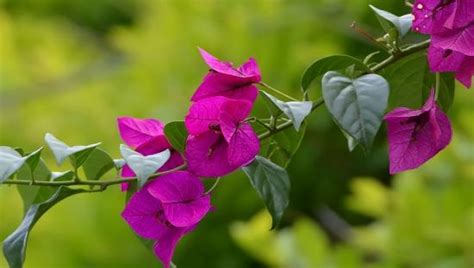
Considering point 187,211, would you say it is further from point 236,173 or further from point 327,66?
point 236,173

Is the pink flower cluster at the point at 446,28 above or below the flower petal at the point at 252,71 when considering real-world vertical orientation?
above

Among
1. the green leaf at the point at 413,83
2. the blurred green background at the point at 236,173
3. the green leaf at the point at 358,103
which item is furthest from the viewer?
the blurred green background at the point at 236,173

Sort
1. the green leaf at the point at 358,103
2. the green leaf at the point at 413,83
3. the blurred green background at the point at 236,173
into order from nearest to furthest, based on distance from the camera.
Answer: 1. the green leaf at the point at 358,103
2. the green leaf at the point at 413,83
3. the blurred green background at the point at 236,173

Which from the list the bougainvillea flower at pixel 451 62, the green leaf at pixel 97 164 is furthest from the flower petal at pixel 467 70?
the green leaf at pixel 97 164

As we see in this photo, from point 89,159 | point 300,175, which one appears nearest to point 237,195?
point 300,175

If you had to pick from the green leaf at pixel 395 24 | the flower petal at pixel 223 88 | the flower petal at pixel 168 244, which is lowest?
the flower petal at pixel 168 244

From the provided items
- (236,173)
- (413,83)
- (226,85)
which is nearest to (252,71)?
(226,85)

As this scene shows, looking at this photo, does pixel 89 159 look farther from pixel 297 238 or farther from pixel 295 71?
pixel 295 71

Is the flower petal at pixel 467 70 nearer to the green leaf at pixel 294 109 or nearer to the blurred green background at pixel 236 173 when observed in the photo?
the green leaf at pixel 294 109

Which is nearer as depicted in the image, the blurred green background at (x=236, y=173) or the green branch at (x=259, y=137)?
the green branch at (x=259, y=137)
